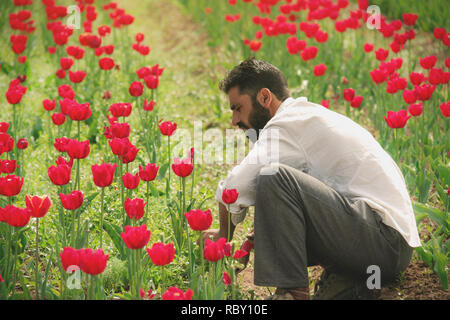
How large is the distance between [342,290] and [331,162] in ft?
1.84

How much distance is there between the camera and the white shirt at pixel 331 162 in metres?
2.45

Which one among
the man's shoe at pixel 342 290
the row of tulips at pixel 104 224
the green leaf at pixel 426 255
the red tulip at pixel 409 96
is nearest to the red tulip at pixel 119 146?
the row of tulips at pixel 104 224

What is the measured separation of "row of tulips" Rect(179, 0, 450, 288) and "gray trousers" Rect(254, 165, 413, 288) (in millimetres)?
411

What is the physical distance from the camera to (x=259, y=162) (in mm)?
2412

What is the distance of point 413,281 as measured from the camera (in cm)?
276

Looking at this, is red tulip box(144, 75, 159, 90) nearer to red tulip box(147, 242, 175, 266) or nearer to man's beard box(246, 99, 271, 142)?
man's beard box(246, 99, 271, 142)

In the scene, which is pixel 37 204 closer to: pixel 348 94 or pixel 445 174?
pixel 445 174

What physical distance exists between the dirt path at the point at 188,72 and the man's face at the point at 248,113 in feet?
2.50

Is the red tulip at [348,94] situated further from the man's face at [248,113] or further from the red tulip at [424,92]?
the man's face at [248,113]

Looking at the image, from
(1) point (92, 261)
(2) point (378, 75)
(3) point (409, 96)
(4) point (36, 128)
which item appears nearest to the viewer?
(1) point (92, 261)

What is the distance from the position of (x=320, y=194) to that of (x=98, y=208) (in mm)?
1500

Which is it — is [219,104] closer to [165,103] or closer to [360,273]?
[165,103]

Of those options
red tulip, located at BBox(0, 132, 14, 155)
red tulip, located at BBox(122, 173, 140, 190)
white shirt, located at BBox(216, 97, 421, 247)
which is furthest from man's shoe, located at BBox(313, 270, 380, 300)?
red tulip, located at BBox(0, 132, 14, 155)

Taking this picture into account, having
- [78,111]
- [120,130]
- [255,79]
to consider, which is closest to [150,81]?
[78,111]
